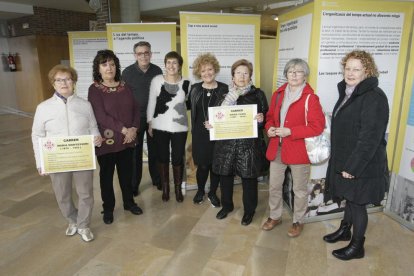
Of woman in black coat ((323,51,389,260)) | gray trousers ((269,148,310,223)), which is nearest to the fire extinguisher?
gray trousers ((269,148,310,223))

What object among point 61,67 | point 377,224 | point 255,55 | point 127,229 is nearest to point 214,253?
point 127,229

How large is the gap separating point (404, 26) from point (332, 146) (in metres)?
1.33

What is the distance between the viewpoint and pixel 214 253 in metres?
2.55

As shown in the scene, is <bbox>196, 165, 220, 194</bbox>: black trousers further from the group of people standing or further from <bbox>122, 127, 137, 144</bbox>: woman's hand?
<bbox>122, 127, 137, 144</bbox>: woman's hand

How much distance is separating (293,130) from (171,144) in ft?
4.56

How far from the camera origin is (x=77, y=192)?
269cm

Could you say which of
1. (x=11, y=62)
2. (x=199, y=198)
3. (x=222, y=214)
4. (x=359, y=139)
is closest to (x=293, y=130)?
(x=359, y=139)

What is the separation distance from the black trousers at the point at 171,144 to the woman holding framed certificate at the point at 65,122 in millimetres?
741

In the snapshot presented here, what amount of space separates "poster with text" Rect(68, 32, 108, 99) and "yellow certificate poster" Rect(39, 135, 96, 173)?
380cm

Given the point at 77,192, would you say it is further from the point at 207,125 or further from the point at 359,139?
the point at 359,139

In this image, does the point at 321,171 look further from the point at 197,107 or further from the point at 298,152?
the point at 197,107

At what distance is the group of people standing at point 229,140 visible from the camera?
7.02ft

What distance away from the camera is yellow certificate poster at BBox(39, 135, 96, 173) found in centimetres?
235

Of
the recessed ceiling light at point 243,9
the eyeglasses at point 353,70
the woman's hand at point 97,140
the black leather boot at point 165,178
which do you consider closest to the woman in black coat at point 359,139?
the eyeglasses at point 353,70
